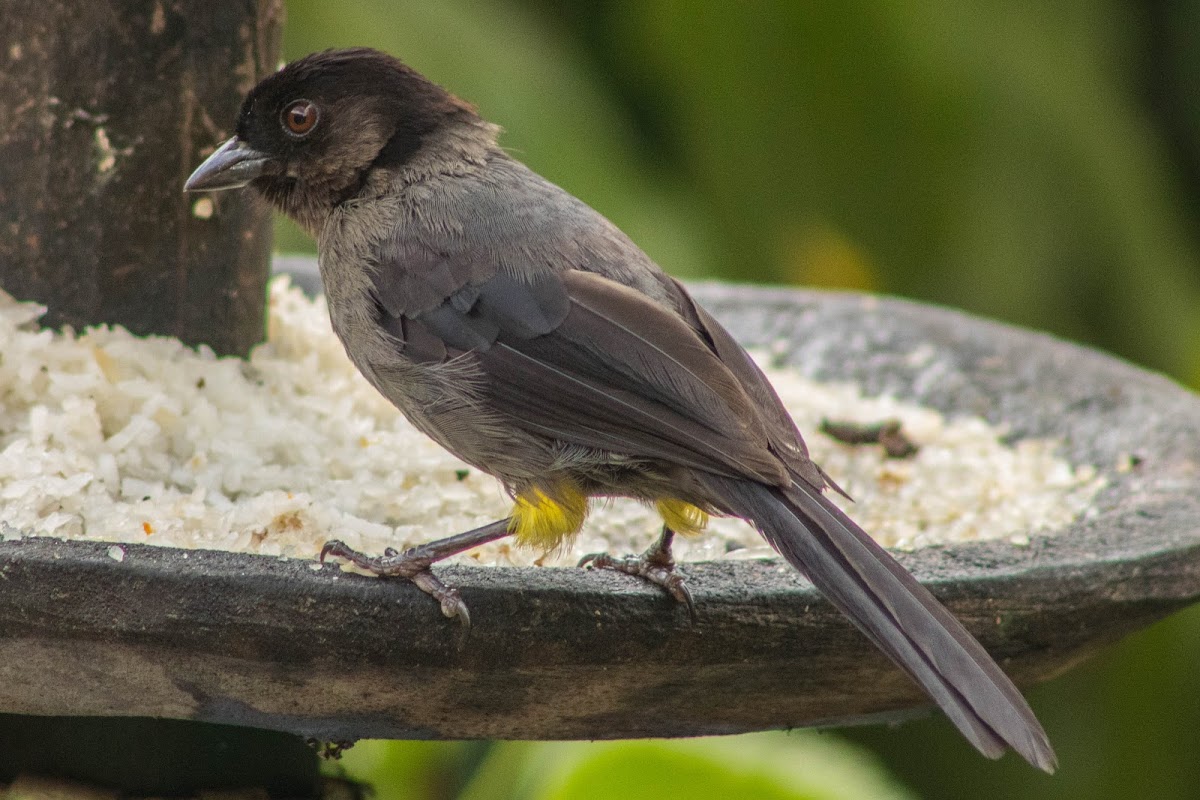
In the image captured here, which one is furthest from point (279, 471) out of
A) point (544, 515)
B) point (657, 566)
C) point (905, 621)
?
point (905, 621)

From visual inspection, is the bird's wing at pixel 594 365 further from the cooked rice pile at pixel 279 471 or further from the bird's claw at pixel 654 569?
the cooked rice pile at pixel 279 471

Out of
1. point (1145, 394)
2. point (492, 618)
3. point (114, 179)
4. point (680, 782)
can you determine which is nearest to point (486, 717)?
Answer: point (492, 618)

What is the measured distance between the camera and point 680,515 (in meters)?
2.49

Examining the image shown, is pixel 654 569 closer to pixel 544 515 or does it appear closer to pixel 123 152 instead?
pixel 544 515

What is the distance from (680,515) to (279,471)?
69 cm

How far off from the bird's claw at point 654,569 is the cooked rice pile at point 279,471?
0.08 m

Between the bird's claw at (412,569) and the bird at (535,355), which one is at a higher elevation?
the bird at (535,355)

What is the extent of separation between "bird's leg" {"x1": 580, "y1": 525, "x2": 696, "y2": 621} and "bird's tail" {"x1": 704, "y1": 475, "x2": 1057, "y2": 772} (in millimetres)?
147

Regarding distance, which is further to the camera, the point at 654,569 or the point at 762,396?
the point at 762,396

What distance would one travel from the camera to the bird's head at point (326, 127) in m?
2.74

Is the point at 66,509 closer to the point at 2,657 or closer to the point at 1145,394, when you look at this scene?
the point at 2,657

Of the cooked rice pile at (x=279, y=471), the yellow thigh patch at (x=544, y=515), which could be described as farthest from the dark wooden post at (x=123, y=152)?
the yellow thigh patch at (x=544, y=515)

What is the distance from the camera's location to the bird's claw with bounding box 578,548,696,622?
208 cm

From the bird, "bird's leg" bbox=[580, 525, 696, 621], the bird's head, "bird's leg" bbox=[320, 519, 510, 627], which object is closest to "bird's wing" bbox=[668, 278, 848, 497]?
the bird
